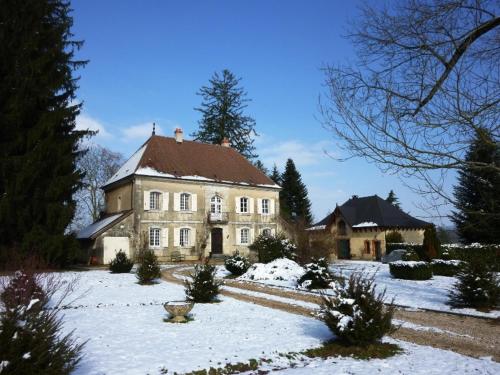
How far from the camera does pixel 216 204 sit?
32.3m

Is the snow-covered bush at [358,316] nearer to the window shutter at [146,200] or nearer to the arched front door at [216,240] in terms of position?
the window shutter at [146,200]

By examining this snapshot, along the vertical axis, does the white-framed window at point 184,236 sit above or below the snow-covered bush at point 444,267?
above

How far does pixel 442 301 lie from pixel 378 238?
2277 centimetres

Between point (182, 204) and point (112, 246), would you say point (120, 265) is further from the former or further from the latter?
point (182, 204)

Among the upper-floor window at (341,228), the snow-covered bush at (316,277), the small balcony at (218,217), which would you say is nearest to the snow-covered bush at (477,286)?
the snow-covered bush at (316,277)

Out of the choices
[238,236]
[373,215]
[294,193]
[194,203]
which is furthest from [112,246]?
[294,193]

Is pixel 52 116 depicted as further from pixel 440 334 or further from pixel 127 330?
pixel 440 334

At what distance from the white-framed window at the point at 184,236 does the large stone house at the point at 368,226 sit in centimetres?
1036

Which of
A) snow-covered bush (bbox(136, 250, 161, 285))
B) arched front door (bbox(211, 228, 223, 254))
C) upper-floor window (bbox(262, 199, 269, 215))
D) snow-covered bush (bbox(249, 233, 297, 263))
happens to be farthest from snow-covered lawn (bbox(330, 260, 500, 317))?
upper-floor window (bbox(262, 199, 269, 215))

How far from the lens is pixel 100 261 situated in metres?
26.4

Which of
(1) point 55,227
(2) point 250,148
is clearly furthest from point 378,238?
(1) point 55,227

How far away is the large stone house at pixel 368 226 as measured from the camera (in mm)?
34406

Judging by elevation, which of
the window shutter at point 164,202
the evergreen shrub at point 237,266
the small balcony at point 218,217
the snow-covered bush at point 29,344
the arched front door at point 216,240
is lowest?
the snow-covered bush at point 29,344

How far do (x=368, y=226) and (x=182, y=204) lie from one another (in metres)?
15.6
